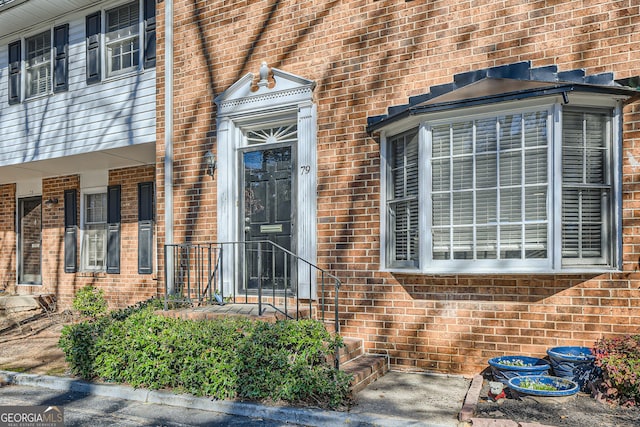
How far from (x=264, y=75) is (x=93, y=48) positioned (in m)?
3.86

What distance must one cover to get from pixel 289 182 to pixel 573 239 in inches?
140

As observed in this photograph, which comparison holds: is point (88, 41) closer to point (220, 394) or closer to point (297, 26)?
point (297, 26)

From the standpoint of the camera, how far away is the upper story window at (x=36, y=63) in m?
9.77

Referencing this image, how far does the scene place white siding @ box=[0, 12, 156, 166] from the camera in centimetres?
852

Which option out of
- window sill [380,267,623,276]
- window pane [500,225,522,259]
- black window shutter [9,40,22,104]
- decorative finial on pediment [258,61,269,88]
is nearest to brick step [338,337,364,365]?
window sill [380,267,623,276]

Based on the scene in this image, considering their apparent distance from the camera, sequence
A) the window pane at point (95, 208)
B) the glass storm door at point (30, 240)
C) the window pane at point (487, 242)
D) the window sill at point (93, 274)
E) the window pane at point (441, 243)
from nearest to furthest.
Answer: the window pane at point (487, 242)
the window pane at point (441, 243)
the window sill at point (93, 274)
the window pane at point (95, 208)
the glass storm door at point (30, 240)

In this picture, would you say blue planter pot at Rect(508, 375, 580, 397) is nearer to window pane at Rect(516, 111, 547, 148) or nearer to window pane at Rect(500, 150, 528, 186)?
window pane at Rect(500, 150, 528, 186)

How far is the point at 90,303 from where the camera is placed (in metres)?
9.70

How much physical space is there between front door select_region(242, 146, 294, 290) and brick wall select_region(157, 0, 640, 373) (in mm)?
589

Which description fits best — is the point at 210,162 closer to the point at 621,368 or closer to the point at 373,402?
the point at 373,402

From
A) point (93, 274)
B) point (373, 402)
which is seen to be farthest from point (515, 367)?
point (93, 274)

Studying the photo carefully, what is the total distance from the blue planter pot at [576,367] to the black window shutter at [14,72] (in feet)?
33.7

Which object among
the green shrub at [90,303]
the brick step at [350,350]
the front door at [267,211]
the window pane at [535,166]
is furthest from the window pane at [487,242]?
the green shrub at [90,303]

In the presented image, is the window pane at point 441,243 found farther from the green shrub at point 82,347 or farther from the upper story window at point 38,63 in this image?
the upper story window at point 38,63
